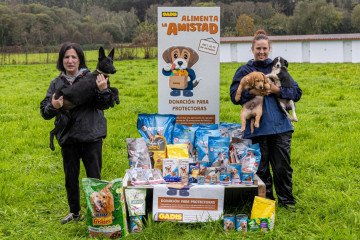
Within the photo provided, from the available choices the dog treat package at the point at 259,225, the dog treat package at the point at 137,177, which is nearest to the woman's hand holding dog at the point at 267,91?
the dog treat package at the point at 259,225

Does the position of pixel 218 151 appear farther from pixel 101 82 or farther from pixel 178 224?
pixel 101 82

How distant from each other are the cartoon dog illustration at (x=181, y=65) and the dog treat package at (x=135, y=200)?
163 centimetres

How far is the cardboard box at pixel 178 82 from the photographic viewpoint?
15.3 feet

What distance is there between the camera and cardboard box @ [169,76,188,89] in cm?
465

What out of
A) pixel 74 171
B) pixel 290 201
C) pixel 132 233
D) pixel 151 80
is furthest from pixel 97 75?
pixel 151 80

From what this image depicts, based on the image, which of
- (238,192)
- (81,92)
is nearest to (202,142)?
(238,192)

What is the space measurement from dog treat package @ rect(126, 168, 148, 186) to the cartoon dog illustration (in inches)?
55.5

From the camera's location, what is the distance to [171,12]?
181 inches

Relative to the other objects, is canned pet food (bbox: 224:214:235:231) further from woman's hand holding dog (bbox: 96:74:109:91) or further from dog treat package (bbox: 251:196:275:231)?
woman's hand holding dog (bbox: 96:74:109:91)

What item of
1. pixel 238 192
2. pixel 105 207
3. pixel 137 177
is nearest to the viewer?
pixel 105 207

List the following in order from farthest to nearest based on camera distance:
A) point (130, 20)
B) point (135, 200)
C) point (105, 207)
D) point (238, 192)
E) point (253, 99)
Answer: point (130, 20) < point (238, 192) < point (253, 99) < point (135, 200) < point (105, 207)

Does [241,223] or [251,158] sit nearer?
[241,223]

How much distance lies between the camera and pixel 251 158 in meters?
3.69

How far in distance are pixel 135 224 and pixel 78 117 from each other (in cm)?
110
